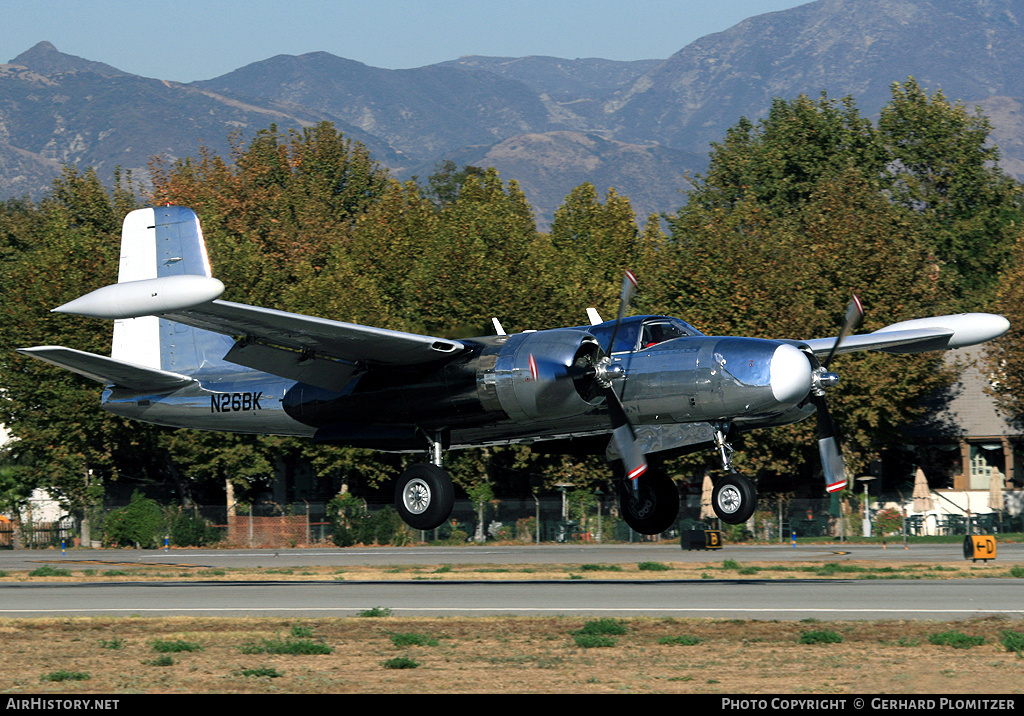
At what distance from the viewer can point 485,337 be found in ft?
90.6

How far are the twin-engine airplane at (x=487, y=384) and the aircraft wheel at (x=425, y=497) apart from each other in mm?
32

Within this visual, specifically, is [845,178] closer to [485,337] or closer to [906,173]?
[906,173]

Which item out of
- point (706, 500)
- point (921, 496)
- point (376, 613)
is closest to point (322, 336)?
point (376, 613)

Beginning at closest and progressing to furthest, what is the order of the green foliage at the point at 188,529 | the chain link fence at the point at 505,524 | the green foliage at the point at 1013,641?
1. the green foliage at the point at 1013,641
2. the chain link fence at the point at 505,524
3. the green foliage at the point at 188,529

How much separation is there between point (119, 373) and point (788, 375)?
16.5 m

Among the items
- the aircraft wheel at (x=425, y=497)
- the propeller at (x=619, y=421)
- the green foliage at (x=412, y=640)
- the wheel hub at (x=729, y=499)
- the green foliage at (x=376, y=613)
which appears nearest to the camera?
the green foliage at (x=412, y=640)

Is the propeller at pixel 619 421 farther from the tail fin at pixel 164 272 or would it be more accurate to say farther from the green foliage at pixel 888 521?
the green foliage at pixel 888 521

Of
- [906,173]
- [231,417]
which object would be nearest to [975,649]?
[231,417]

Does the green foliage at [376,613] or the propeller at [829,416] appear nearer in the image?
the green foliage at [376,613]

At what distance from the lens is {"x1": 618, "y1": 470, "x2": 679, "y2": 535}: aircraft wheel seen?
29797 millimetres

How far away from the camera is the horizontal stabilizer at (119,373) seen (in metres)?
29.1

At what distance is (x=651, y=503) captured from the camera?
29.9m

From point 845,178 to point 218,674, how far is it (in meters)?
55.7

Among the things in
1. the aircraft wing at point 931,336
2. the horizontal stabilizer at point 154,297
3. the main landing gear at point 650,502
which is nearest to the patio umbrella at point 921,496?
the aircraft wing at point 931,336
